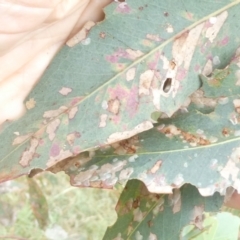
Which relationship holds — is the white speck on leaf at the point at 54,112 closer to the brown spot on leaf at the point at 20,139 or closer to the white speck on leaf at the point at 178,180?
the brown spot on leaf at the point at 20,139

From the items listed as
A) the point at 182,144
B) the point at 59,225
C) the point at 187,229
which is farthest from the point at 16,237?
the point at 182,144

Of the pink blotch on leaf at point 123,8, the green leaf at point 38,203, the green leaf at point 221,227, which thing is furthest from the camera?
the green leaf at point 38,203

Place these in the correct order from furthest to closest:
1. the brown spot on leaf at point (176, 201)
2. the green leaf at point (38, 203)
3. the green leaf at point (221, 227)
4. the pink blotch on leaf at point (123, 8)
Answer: the green leaf at point (38, 203)
the green leaf at point (221, 227)
the brown spot on leaf at point (176, 201)
the pink blotch on leaf at point (123, 8)

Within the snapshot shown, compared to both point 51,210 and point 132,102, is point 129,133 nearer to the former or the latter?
point 132,102

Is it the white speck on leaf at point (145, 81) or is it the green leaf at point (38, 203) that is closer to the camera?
the white speck on leaf at point (145, 81)

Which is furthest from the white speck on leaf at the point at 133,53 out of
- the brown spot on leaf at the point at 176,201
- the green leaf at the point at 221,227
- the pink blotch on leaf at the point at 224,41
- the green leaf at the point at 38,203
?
the green leaf at the point at 38,203

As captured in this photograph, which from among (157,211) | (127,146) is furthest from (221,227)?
(127,146)

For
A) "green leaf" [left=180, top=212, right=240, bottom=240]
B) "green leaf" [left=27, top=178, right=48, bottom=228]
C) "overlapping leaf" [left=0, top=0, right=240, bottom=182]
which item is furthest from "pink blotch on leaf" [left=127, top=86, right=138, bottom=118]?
"green leaf" [left=27, top=178, right=48, bottom=228]

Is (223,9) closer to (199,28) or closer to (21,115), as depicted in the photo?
(199,28)
